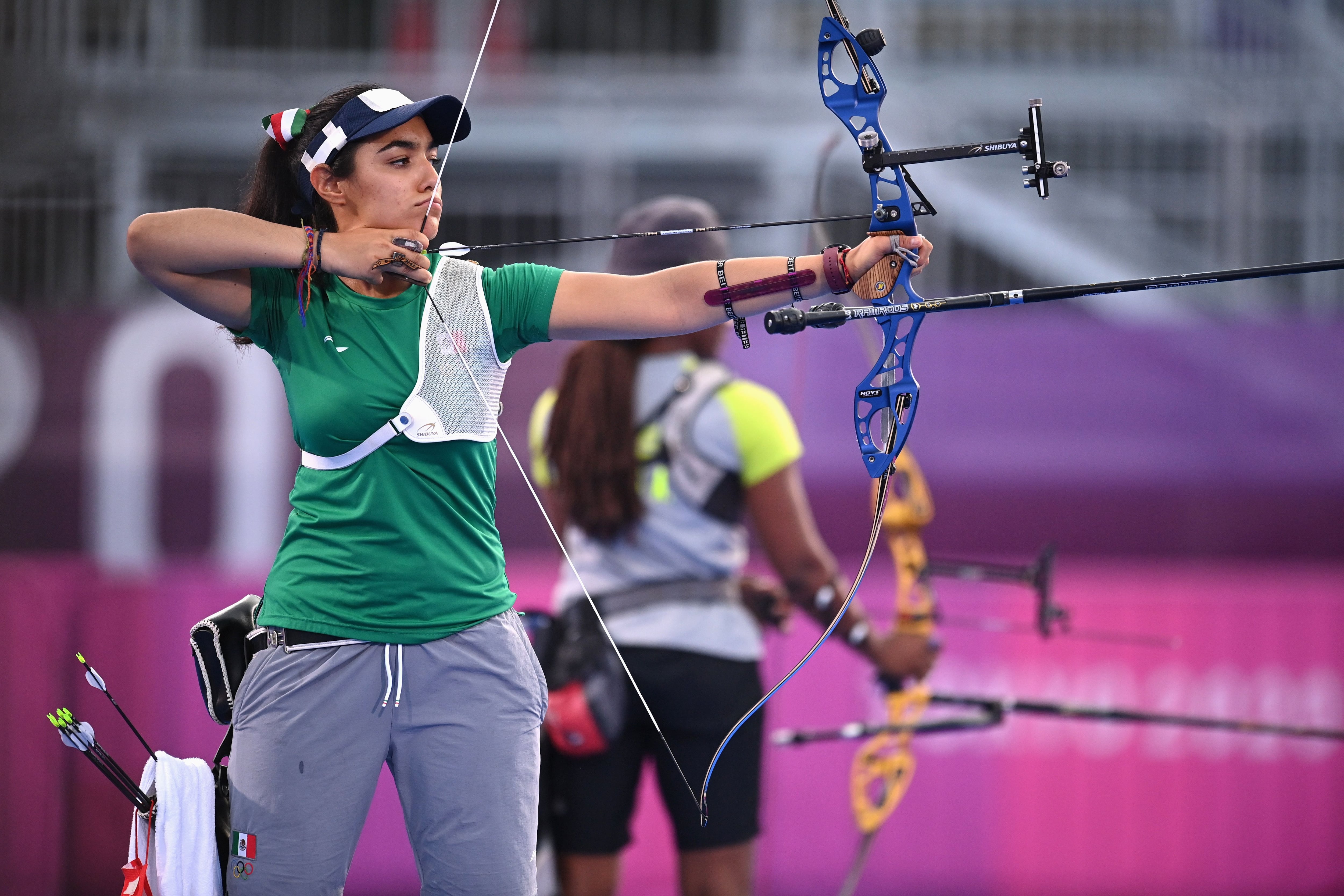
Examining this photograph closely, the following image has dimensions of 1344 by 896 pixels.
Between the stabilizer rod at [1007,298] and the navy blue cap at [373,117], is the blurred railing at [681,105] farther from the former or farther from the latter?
the stabilizer rod at [1007,298]

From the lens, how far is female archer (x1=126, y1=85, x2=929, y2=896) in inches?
69.1

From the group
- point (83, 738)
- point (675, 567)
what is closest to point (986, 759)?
point (675, 567)

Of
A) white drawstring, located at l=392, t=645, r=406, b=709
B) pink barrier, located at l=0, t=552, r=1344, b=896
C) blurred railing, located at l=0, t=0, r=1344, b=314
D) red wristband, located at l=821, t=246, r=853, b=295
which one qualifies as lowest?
pink barrier, located at l=0, t=552, r=1344, b=896

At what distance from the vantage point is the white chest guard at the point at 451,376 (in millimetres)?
1777

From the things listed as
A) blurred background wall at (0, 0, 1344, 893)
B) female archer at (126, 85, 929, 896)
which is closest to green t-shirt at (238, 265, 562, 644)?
female archer at (126, 85, 929, 896)

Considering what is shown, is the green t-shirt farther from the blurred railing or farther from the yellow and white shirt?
the blurred railing

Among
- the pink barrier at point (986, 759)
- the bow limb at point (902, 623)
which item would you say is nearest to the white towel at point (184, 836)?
the bow limb at point (902, 623)

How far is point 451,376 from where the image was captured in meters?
1.82

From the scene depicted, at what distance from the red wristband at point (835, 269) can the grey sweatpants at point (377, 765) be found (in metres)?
0.67

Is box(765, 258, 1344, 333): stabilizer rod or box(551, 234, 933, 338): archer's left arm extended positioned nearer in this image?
box(765, 258, 1344, 333): stabilizer rod

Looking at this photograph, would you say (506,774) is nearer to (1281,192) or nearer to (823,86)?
(823,86)

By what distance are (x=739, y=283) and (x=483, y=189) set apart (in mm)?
5166

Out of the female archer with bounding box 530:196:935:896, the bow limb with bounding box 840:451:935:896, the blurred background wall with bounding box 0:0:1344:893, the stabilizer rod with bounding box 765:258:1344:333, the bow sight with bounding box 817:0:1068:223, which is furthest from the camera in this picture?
the blurred background wall with bounding box 0:0:1344:893

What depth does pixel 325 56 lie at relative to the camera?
7262 millimetres
